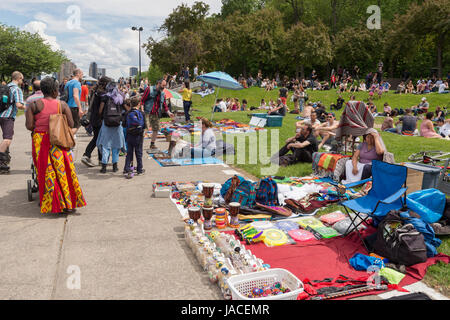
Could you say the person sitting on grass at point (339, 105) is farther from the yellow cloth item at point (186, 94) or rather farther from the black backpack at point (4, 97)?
the black backpack at point (4, 97)

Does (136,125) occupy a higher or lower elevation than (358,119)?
lower

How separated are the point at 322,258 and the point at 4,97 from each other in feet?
23.4

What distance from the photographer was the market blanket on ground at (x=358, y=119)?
7.14m

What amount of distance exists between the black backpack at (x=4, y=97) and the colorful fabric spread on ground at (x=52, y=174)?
10.6ft

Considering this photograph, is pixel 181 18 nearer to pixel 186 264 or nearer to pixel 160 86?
pixel 160 86

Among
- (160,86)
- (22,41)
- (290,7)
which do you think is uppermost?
(290,7)

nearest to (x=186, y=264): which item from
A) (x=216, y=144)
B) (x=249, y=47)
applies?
(x=216, y=144)

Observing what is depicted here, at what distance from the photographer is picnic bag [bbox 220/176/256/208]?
5715mm

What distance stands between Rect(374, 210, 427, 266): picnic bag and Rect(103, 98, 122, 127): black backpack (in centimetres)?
559

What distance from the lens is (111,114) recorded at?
7.68m

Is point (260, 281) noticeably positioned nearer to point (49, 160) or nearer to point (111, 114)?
point (49, 160)

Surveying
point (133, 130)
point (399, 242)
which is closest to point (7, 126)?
point (133, 130)
